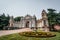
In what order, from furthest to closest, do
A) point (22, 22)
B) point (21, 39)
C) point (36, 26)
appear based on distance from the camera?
point (22, 22)
point (36, 26)
point (21, 39)

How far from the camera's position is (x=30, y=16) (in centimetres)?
2819

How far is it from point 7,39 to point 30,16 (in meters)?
13.4

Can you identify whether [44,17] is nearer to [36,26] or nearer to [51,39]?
[36,26]

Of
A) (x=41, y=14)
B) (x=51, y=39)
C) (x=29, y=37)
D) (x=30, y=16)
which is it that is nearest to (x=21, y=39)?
(x=29, y=37)

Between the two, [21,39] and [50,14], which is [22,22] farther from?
[21,39]

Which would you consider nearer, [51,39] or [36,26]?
[51,39]

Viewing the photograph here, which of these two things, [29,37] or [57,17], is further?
[57,17]

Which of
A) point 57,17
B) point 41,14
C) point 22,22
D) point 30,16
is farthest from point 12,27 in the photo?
point 57,17

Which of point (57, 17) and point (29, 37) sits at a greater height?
point (57, 17)

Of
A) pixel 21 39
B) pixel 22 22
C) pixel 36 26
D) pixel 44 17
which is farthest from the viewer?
pixel 22 22

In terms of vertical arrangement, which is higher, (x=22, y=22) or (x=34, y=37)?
(x=22, y=22)

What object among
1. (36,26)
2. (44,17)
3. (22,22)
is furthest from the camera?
(22,22)

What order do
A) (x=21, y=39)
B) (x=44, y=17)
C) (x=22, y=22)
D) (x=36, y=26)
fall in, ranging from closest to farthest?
(x=21, y=39) → (x=44, y=17) → (x=36, y=26) → (x=22, y=22)

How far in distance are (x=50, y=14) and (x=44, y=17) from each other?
1657mm
